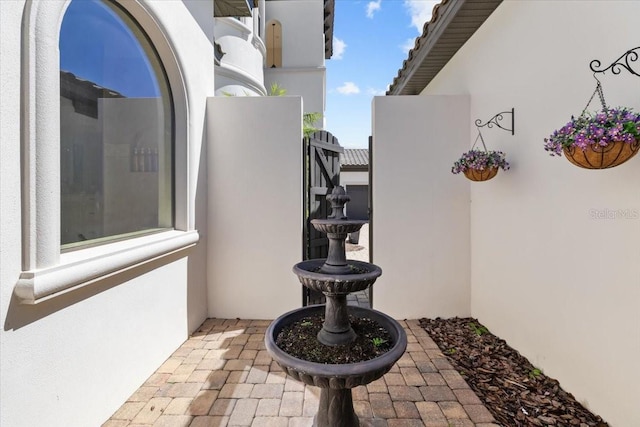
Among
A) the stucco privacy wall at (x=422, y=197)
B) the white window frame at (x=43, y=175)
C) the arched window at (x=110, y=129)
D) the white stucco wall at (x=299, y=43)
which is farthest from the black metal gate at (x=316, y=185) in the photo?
the white stucco wall at (x=299, y=43)

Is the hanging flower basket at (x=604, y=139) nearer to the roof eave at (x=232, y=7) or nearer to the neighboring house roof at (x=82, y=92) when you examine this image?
the neighboring house roof at (x=82, y=92)

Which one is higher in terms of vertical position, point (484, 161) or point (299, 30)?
point (299, 30)

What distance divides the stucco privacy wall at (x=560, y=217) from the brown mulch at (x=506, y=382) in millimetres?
102

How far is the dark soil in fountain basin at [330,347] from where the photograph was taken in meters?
1.65

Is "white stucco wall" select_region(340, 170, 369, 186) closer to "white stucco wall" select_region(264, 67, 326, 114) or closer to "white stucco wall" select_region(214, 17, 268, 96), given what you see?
"white stucco wall" select_region(264, 67, 326, 114)

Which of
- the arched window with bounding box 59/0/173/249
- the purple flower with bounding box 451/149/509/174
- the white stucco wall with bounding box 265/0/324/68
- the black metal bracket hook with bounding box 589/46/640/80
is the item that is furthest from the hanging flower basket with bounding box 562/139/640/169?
the white stucco wall with bounding box 265/0/324/68

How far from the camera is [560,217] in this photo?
2373 mm

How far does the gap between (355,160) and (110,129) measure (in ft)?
36.2

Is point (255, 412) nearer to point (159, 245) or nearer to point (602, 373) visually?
point (159, 245)

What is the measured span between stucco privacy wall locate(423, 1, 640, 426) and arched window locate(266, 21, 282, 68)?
7795 millimetres

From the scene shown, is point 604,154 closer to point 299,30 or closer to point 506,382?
point 506,382

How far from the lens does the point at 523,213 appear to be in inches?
111

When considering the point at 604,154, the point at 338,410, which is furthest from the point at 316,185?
the point at 604,154

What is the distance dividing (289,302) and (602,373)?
2.88 meters
